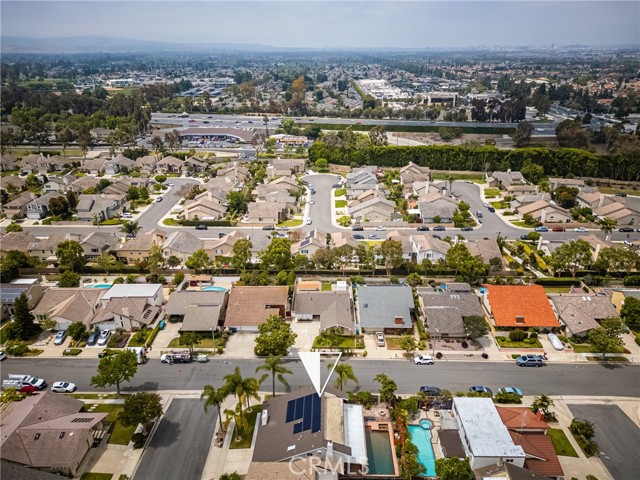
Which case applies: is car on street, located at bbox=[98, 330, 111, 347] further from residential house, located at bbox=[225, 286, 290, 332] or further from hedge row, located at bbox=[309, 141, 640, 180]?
hedge row, located at bbox=[309, 141, 640, 180]

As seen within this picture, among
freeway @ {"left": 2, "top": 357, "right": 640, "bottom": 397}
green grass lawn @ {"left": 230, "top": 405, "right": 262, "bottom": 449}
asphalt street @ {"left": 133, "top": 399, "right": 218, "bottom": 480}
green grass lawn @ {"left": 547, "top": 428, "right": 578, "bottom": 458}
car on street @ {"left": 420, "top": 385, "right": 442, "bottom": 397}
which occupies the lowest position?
freeway @ {"left": 2, "top": 357, "right": 640, "bottom": 397}

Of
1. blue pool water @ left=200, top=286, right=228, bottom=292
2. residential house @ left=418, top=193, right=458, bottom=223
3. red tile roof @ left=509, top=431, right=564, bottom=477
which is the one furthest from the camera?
residential house @ left=418, top=193, right=458, bottom=223

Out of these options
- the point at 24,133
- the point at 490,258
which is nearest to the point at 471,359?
the point at 490,258

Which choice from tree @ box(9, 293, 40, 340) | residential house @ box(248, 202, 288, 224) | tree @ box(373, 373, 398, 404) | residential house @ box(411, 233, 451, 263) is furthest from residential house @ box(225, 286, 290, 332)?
residential house @ box(248, 202, 288, 224)

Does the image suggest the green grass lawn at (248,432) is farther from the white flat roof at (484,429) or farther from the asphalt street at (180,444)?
the white flat roof at (484,429)

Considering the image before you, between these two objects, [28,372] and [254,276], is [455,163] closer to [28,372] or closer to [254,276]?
[254,276]

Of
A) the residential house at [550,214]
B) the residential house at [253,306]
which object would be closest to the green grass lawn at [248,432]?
the residential house at [253,306]
